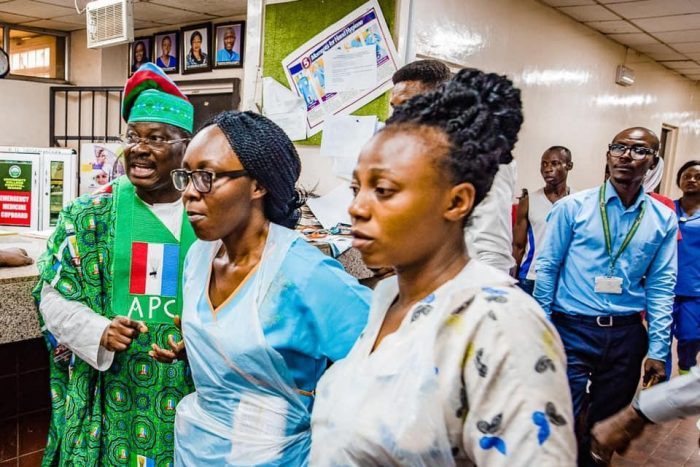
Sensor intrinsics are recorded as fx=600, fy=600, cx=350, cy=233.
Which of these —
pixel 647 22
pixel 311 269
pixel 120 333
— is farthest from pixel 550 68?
pixel 120 333

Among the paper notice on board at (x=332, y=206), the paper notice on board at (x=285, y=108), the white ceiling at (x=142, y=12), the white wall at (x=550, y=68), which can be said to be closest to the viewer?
the paper notice on board at (x=332, y=206)

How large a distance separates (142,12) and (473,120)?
6546 millimetres

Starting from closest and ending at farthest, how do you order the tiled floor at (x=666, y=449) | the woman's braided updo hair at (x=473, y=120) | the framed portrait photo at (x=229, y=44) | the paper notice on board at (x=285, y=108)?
the woman's braided updo hair at (x=473, y=120)
the tiled floor at (x=666, y=449)
the paper notice on board at (x=285, y=108)
the framed portrait photo at (x=229, y=44)

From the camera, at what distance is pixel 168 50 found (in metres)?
7.23

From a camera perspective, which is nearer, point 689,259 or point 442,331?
point 442,331

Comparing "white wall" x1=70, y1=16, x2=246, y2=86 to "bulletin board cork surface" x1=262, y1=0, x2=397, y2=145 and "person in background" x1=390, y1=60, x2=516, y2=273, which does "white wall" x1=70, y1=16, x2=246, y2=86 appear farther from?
"person in background" x1=390, y1=60, x2=516, y2=273

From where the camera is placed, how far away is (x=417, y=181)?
850mm

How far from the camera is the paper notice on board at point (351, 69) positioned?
3.28 m

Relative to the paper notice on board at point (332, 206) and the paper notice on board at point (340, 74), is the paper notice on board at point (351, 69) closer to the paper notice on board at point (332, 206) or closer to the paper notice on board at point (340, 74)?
the paper notice on board at point (340, 74)

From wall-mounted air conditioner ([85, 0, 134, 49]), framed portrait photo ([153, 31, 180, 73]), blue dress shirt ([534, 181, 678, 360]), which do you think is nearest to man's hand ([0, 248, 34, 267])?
blue dress shirt ([534, 181, 678, 360])

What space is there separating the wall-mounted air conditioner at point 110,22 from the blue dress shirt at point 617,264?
9.06ft

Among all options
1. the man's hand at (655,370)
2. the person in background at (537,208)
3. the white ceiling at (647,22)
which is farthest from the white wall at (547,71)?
the man's hand at (655,370)

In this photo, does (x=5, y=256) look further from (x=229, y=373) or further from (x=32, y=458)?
(x=229, y=373)

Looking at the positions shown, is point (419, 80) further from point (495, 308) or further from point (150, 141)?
point (495, 308)
